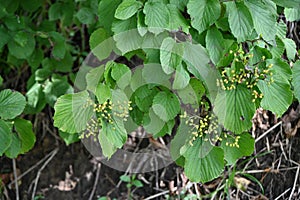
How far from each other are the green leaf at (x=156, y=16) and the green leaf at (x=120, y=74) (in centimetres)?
12

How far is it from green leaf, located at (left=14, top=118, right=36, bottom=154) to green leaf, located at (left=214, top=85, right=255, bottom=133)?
0.67 meters

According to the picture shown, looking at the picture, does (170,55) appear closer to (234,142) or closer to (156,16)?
(156,16)

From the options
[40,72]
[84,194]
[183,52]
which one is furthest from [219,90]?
[84,194]

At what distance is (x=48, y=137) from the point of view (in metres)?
2.11

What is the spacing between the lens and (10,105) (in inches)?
50.8

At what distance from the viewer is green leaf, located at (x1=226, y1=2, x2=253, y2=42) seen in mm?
1033

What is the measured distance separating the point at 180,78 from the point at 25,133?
0.65 meters

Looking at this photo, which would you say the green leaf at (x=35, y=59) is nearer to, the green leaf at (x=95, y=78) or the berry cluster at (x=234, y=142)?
the green leaf at (x=95, y=78)

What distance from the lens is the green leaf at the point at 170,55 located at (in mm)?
1042

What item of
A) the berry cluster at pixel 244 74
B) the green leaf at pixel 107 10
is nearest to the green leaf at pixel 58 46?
the green leaf at pixel 107 10

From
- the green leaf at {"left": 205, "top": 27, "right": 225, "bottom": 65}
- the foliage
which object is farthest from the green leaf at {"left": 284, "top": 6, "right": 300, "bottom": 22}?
the green leaf at {"left": 205, "top": 27, "right": 225, "bottom": 65}

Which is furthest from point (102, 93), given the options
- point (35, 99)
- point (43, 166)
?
point (43, 166)

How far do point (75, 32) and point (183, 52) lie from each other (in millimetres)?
1231

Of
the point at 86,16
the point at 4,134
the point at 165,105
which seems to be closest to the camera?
Answer: the point at 165,105
